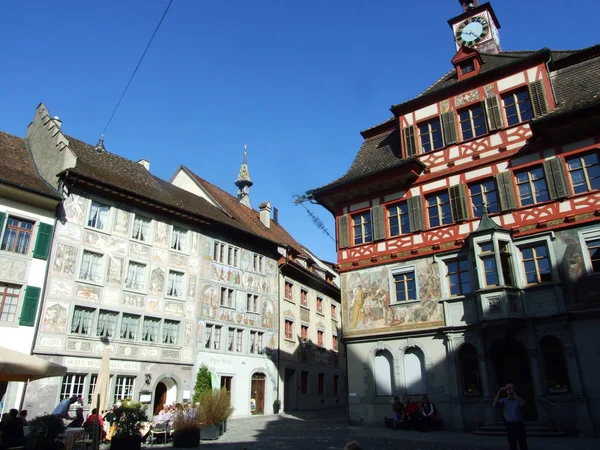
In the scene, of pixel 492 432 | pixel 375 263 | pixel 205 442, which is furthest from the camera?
pixel 375 263

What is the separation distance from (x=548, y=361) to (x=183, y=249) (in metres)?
18.7

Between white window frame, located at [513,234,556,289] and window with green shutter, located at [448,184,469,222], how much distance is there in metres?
2.27

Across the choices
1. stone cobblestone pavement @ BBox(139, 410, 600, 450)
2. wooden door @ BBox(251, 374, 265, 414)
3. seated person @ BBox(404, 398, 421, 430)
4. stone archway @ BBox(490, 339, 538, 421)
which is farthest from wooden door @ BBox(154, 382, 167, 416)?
stone archway @ BBox(490, 339, 538, 421)

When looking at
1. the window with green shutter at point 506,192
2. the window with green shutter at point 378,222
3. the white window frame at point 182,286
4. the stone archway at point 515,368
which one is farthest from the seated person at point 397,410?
the white window frame at point 182,286

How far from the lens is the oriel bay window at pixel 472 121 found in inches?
789

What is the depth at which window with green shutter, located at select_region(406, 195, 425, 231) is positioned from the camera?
2039cm

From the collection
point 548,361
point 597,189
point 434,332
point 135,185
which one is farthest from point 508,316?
point 135,185

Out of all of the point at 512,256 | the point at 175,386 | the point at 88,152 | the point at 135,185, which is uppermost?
the point at 88,152

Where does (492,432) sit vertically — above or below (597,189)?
below

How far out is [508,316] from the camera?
16672mm

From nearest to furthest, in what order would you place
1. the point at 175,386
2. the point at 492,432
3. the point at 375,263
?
the point at 492,432 → the point at 375,263 → the point at 175,386

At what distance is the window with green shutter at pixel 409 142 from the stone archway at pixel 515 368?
8.78m

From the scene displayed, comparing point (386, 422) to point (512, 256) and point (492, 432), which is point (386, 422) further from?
point (512, 256)

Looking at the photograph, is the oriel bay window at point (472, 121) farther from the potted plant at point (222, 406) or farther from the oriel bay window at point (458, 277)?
the potted plant at point (222, 406)
